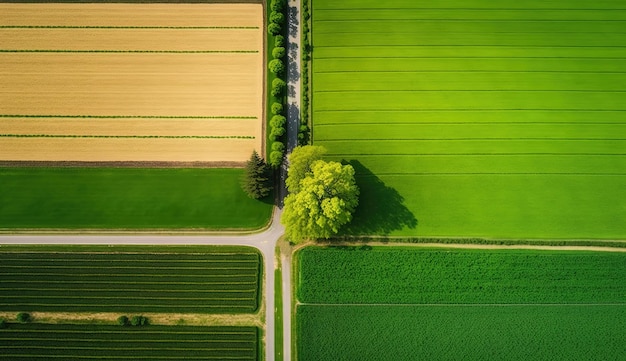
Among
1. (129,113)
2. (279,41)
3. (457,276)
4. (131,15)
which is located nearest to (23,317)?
(129,113)

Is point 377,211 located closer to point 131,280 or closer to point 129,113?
point 131,280

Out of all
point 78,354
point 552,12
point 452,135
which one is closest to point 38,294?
point 78,354

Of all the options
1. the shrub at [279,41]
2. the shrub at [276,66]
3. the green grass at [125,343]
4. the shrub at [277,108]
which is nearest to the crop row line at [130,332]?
the green grass at [125,343]

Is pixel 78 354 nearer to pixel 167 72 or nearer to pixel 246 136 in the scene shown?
pixel 246 136

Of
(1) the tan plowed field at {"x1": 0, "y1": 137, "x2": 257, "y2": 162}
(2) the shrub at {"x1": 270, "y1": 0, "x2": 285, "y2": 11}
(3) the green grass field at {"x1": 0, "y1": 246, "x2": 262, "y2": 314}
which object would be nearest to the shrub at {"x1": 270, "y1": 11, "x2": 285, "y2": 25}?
(2) the shrub at {"x1": 270, "y1": 0, "x2": 285, "y2": 11}

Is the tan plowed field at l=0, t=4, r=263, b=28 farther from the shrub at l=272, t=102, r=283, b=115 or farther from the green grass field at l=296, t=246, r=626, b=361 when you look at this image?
the green grass field at l=296, t=246, r=626, b=361

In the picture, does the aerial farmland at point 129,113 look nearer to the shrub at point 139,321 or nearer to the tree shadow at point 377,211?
the shrub at point 139,321
